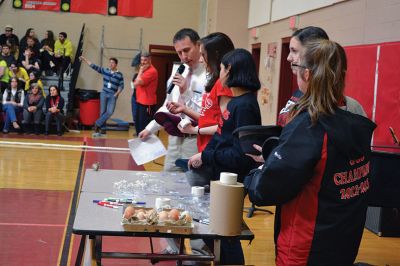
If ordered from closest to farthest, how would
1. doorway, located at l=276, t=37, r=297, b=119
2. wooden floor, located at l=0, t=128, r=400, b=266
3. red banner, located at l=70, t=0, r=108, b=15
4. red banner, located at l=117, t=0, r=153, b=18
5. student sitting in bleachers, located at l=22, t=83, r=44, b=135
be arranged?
wooden floor, located at l=0, t=128, r=400, b=266, doorway, located at l=276, t=37, r=297, b=119, student sitting in bleachers, located at l=22, t=83, r=44, b=135, red banner, located at l=70, t=0, r=108, b=15, red banner, located at l=117, t=0, r=153, b=18

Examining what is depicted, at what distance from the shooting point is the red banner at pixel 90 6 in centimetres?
1536

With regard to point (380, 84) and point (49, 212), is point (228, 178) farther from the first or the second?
point (49, 212)

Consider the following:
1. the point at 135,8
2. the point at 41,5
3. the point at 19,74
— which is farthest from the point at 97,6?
the point at 19,74

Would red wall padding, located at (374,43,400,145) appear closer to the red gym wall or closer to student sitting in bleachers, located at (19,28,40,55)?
the red gym wall

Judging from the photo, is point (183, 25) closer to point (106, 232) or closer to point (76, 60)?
point (76, 60)

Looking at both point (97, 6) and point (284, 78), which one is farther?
point (97, 6)

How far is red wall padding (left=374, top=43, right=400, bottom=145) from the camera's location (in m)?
5.52

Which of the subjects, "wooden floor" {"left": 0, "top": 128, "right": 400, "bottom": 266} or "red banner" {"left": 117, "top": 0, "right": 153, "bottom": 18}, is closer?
"wooden floor" {"left": 0, "top": 128, "right": 400, "bottom": 266}

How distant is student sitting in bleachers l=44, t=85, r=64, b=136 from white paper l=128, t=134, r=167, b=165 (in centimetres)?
890

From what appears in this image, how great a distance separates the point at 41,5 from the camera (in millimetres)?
15211

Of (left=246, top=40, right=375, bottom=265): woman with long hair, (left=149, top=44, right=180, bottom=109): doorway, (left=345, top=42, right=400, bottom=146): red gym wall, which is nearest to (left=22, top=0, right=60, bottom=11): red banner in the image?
(left=149, top=44, right=180, bottom=109): doorway

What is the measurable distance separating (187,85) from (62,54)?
11281 millimetres

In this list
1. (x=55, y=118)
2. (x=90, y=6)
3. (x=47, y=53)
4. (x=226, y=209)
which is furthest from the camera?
(x=90, y=6)

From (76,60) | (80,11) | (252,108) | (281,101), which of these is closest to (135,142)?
(252,108)
